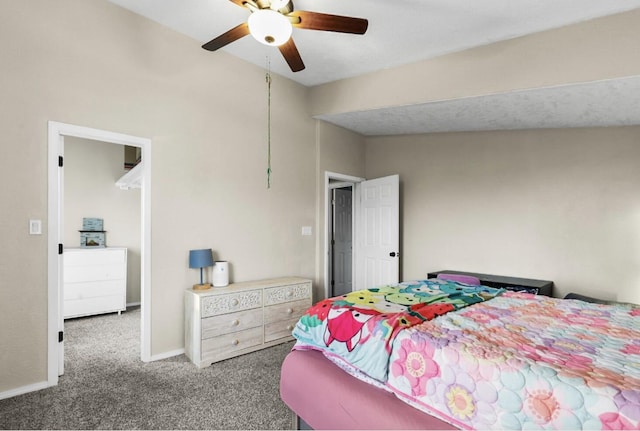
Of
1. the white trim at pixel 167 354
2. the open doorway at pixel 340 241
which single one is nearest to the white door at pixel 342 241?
the open doorway at pixel 340 241

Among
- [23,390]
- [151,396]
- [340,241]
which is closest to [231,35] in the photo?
[151,396]

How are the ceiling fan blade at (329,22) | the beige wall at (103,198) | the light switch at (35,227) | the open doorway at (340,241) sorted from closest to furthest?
the ceiling fan blade at (329,22) → the light switch at (35,227) → the beige wall at (103,198) → the open doorway at (340,241)

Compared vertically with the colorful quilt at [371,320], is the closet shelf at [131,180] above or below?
above

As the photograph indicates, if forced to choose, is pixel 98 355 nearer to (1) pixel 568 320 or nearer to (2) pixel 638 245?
(1) pixel 568 320

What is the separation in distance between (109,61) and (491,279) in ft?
14.1

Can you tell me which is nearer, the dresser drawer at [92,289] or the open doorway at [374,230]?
the dresser drawer at [92,289]

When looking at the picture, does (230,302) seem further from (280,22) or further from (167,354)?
(280,22)

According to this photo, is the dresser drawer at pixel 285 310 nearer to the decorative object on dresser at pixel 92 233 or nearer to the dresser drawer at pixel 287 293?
the dresser drawer at pixel 287 293

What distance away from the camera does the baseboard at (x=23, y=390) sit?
2426 millimetres

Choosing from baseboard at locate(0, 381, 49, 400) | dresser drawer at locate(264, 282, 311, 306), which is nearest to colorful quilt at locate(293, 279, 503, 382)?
dresser drawer at locate(264, 282, 311, 306)

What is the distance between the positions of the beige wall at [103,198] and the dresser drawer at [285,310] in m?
2.93

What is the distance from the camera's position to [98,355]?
10.6 ft

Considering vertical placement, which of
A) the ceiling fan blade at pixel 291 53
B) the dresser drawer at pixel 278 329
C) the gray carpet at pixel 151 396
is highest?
the ceiling fan blade at pixel 291 53

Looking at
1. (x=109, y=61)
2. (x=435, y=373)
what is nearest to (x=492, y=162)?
(x=435, y=373)
